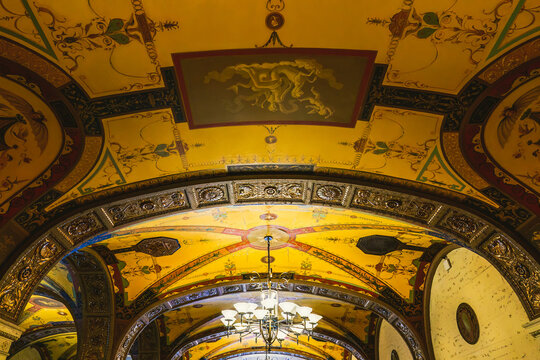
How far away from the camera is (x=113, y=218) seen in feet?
17.5

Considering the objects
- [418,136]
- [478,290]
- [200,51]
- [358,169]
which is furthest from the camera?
[478,290]

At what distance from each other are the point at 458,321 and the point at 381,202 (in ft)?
10.9

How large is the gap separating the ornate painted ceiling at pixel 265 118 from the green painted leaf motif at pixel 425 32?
23 mm

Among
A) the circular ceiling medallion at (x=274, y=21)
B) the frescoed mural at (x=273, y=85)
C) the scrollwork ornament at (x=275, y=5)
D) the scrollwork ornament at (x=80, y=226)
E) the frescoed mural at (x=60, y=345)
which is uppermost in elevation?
the frescoed mural at (x=60, y=345)

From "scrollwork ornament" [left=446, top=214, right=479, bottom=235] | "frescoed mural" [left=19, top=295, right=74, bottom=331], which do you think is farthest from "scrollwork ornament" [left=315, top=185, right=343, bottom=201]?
"frescoed mural" [left=19, top=295, right=74, bottom=331]

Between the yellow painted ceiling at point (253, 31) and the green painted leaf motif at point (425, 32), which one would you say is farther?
the green painted leaf motif at point (425, 32)

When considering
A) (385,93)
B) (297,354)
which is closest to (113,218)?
(385,93)

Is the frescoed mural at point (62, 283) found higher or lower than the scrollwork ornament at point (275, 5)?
higher

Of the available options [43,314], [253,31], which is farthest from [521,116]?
[43,314]

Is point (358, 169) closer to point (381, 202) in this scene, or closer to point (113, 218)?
point (381, 202)

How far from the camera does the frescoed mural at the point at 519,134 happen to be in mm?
3938

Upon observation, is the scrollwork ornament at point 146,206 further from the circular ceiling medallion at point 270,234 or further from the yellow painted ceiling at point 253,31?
the circular ceiling medallion at point 270,234

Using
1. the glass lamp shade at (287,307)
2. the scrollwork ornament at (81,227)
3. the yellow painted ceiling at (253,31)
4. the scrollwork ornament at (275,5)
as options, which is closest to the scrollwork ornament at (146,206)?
the scrollwork ornament at (81,227)

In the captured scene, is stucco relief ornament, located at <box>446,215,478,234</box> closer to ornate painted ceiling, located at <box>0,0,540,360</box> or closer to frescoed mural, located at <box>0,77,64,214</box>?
ornate painted ceiling, located at <box>0,0,540,360</box>
